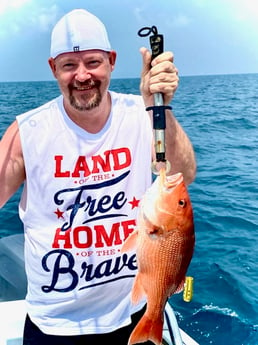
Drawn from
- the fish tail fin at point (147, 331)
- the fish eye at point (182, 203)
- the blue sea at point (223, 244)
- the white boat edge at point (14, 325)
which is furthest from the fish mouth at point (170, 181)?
the blue sea at point (223, 244)

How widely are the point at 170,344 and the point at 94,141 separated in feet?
4.57

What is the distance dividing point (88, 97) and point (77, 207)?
0.55 m

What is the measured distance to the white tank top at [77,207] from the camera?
2.30 meters

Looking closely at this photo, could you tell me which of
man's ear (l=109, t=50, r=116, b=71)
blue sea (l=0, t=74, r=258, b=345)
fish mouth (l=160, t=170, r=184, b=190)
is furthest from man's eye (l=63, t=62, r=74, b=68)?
blue sea (l=0, t=74, r=258, b=345)

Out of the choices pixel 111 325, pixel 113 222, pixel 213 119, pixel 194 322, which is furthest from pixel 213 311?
pixel 213 119

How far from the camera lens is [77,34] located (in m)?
2.09

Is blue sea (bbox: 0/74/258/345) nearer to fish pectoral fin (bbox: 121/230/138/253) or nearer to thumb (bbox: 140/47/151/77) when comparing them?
fish pectoral fin (bbox: 121/230/138/253)

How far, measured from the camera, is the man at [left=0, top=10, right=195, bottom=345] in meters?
2.27

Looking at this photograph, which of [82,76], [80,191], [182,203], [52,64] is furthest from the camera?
[80,191]

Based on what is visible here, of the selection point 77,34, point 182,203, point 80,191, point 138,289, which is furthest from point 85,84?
point 138,289

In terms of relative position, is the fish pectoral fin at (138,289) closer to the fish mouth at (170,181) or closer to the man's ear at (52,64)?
the fish mouth at (170,181)

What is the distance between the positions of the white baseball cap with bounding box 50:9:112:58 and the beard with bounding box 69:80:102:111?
16 cm

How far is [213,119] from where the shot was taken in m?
18.5

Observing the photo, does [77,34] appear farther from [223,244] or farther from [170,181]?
[223,244]
